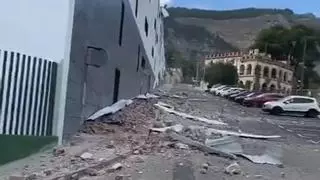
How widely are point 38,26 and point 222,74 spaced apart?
112703 mm

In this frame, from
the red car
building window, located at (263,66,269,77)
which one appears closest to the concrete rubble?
the red car

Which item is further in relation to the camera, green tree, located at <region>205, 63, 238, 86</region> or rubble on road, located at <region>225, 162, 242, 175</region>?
green tree, located at <region>205, 63, 238, 86</region>

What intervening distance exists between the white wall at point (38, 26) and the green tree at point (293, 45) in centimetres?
9784

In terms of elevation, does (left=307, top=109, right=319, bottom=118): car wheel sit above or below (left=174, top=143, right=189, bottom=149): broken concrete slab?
above

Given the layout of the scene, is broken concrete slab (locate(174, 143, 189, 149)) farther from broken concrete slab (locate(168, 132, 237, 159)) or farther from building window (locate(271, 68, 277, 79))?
building window (locate(271, 68, 277, 79))

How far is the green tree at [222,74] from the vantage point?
121 meters

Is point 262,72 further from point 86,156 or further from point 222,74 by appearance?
point 86,156

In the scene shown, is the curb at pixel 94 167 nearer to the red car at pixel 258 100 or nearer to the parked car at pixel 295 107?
the parked car at pixel 295 107

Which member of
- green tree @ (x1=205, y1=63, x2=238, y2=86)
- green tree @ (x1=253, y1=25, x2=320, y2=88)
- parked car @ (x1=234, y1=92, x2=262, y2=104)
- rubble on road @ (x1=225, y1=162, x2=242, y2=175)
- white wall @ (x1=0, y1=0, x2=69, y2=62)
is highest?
green tree @ (x1=253, y1=25, x2=320, y2=88)

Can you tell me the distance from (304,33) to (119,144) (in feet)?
349

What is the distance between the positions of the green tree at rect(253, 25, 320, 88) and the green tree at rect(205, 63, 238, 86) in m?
7.39

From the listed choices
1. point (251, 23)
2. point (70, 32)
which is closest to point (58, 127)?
point (70, 32)

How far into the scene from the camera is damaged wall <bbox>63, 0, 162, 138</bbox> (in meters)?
12.4

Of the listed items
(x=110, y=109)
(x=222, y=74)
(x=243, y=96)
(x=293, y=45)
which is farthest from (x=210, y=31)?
(x=110, y=109)
